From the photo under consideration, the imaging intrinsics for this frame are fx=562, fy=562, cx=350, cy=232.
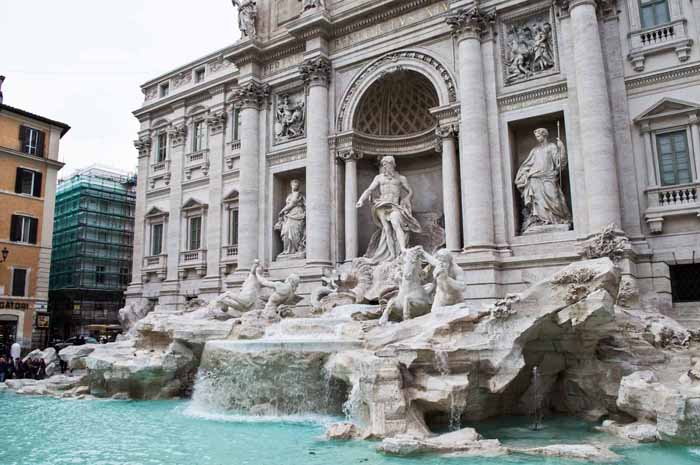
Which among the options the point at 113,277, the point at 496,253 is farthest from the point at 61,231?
the point at 496,253

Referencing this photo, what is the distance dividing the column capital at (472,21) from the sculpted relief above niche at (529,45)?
1.58 feet

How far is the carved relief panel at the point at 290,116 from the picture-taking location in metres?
22.1

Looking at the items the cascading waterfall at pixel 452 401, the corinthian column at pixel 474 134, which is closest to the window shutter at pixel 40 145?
the corinthian column at pixel 474 134

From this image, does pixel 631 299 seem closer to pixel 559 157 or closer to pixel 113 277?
pixel 559 157

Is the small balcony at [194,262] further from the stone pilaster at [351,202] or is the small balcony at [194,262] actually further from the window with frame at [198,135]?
the stone pilaster at [351,202]

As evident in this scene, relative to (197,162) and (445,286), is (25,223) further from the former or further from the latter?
(445,286)

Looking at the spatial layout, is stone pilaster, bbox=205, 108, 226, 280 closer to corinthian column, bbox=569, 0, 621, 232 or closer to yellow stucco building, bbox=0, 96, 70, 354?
yellow stucco building, bbox=0, 96, 70, 354

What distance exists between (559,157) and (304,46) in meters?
11.1

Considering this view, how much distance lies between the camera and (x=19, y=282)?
28781 mm

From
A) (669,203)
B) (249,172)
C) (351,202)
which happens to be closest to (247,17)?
(249,172)

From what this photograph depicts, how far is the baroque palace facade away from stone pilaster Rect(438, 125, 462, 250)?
6 cm

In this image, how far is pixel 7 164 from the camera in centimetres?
2914

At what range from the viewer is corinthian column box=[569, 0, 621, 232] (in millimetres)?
14734

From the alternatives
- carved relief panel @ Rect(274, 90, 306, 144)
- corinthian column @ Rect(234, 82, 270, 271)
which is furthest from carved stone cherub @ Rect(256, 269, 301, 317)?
carved relief panel @ Rect(274, 90, 306, 144)
